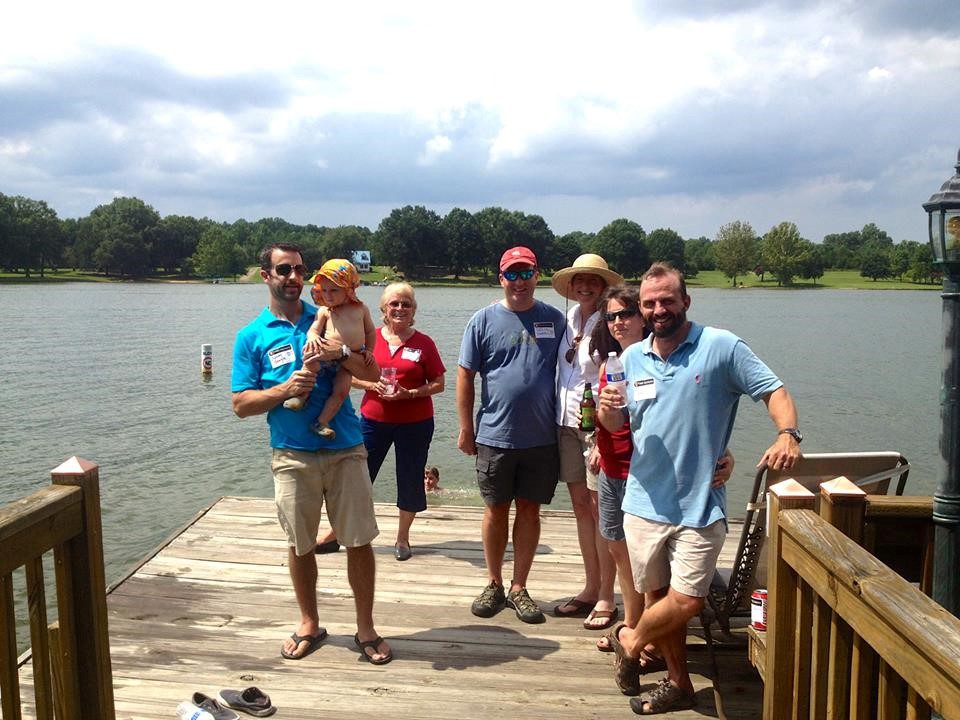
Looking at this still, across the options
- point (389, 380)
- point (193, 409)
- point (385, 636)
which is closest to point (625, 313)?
point (389, 380)

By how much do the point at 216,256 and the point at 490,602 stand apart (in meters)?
99.9

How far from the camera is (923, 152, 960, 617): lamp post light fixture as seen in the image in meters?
2.71

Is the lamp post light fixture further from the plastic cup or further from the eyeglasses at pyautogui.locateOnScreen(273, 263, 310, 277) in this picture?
the plastic cup

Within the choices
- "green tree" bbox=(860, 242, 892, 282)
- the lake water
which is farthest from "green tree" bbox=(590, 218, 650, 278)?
the lake water

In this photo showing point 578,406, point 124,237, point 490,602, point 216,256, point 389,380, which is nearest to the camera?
point 578,406

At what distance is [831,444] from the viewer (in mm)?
15570

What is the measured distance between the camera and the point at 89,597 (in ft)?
8.02

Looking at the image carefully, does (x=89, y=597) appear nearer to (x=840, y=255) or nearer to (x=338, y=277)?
(x=338, y=277)

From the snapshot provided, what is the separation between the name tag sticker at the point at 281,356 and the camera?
3779 millimetres

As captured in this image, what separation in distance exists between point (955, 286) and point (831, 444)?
13.6 m

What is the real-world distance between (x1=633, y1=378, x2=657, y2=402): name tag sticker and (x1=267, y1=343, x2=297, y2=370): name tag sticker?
5.38 ft

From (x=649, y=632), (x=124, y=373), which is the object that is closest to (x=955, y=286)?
(x=649, y=632)

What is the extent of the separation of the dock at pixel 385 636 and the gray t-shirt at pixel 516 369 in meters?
1.10

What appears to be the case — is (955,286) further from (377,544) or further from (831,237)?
(831,237)
